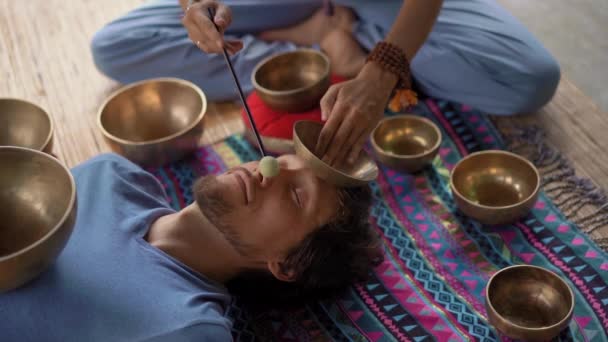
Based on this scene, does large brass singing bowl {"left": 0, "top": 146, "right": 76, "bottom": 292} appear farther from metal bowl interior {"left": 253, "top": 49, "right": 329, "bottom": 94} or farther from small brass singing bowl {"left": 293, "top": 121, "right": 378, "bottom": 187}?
metal bowl interior {"left": 253, "top": 49, "right": 329, "bottom": 94}

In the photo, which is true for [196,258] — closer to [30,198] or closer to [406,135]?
[30,198]

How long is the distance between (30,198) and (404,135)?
1.38 m

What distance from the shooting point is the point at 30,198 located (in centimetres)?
131

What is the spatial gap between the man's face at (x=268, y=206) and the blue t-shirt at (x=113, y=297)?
0.54 feet

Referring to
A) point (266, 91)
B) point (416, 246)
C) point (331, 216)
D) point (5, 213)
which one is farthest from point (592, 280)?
point (5, 213)

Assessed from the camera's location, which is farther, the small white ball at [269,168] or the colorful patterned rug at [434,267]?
the colorful patterned rug at [434,267]

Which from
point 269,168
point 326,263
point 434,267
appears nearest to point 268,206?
point 269,168

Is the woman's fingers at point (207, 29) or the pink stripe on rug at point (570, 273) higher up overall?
the woman's fingers at point (207, 29)

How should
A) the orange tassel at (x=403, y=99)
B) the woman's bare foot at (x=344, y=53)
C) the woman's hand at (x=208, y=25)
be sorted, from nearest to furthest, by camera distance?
1. the woman's hand at (x=208, y=25)
2. the orange tassel at (x=403, y=99)
3. the woman's bare foot at (x=344, y=53)

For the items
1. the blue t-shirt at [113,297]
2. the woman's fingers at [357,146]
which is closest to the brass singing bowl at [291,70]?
the woman's fingers at [357,146]

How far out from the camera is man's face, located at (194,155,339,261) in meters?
1.51

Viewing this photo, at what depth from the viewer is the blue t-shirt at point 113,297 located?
137 cm

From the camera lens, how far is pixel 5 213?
133 centimetres

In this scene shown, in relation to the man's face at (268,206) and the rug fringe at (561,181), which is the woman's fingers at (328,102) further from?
the rug fringe at (561,181)
